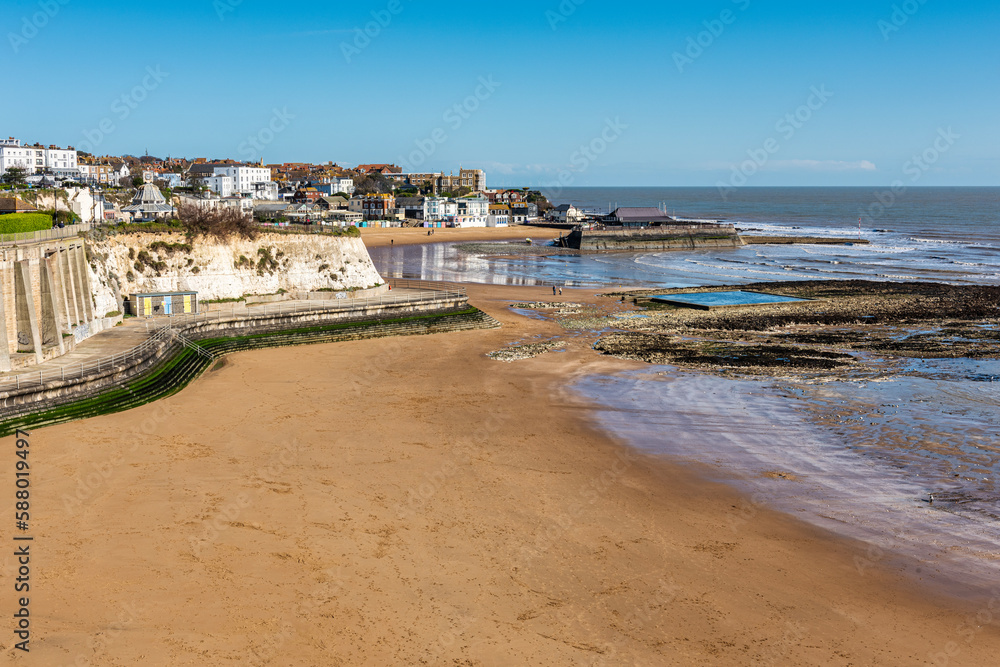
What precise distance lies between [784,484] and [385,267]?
2158 inches

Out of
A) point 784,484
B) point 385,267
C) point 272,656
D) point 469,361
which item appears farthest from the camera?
point 385,267

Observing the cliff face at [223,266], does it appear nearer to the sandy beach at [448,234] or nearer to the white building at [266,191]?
the sandy beach at [448,234]

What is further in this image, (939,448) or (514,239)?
(514,239)

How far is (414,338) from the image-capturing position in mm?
40312

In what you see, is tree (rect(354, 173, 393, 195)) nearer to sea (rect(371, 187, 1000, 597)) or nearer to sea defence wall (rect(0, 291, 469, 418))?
sea defence wall (rect(0, 291, 469, 418))

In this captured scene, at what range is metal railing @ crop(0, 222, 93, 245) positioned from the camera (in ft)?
88.0

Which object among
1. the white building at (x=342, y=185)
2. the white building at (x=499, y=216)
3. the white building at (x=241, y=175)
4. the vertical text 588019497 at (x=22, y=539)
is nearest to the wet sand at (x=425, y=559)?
the vertical text 588019497 at (x=22, y=539)

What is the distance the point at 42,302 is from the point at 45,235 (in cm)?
285

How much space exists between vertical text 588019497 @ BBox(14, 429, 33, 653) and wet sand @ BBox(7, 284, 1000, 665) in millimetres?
194

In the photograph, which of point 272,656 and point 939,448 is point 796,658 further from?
point 939,448

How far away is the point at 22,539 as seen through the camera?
16.5 m

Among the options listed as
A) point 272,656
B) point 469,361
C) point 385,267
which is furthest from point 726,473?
point 385,267

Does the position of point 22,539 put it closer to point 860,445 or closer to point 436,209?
point 860,445

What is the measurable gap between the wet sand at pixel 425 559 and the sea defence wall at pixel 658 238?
7290cm
